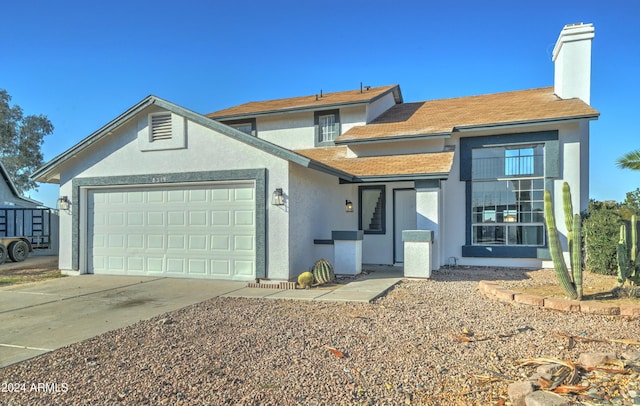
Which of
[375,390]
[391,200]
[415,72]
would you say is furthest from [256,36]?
[375,390]

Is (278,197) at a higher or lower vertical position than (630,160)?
lower

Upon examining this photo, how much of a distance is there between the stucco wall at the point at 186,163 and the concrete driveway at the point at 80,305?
1.23 m

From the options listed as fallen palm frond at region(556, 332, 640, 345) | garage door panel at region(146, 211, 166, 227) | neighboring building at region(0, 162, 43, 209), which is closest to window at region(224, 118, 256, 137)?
garage door panel at region(146, 211, 166, 227)

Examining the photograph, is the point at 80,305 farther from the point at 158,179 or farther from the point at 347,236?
the point at 347,236

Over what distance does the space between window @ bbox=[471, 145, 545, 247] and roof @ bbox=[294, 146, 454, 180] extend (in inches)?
57.2

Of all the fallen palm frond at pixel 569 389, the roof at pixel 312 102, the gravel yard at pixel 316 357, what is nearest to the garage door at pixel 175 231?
the gravel yard at pixel 316 357

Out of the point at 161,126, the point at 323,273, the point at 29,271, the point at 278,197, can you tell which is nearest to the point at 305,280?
the point at 323,273

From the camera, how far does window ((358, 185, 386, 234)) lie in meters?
13.3

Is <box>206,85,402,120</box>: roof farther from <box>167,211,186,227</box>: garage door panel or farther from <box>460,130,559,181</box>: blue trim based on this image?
<box>167,211,186,227</box>: garage door panel

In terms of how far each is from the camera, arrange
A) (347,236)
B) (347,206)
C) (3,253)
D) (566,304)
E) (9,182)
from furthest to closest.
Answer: (9,182)
(3,253)
(347,206)
(347,236)
(566,304)

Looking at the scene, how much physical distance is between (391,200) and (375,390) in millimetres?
9800

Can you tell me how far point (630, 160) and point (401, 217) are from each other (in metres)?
7.00

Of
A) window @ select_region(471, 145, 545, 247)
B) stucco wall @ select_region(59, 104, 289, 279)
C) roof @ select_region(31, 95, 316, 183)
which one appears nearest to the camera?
roof @ select_region(31, 95, 316, 183)

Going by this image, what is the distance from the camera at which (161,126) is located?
422 inches
